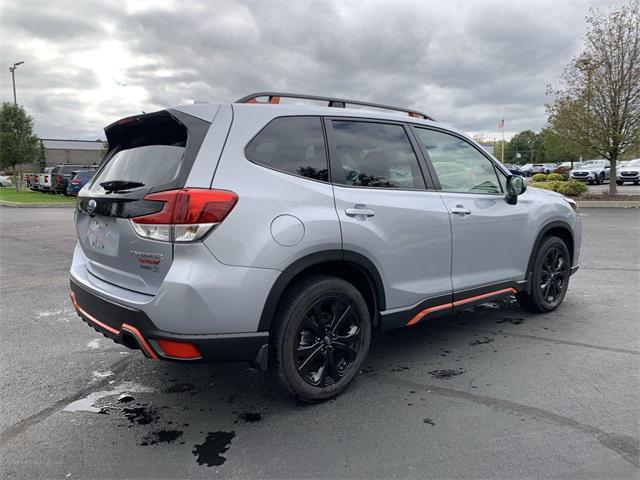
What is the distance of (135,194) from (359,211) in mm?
1392

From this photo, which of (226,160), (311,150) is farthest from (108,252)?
(311,150)

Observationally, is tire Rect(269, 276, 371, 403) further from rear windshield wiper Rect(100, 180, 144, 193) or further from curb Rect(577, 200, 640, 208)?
curb Rect(577, 200, 640, 208)

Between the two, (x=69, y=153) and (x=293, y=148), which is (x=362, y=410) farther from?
(x=69, y=153)

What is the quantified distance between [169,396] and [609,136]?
1810 centimetres

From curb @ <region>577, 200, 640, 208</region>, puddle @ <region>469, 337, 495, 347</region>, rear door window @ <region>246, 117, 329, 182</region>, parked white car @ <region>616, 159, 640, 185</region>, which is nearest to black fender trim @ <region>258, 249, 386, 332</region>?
rear door window @ <region>246, 117, 329, 182</region>

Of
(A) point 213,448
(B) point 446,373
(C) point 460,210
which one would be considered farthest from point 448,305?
(A) point 213,448

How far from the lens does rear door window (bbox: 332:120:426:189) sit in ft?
11.0

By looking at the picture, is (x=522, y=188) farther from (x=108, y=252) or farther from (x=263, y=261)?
(x=108, y=252)

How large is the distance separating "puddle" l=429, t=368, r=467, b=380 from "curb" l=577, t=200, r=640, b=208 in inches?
631

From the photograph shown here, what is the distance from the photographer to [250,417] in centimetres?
304

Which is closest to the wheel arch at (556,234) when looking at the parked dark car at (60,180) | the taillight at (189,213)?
the taillight at (189,213)

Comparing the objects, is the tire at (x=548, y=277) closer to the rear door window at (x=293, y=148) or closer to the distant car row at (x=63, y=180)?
the rear door window at (x=293, y=148)

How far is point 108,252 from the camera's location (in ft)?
10.2

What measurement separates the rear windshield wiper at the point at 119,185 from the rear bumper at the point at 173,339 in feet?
2.28
